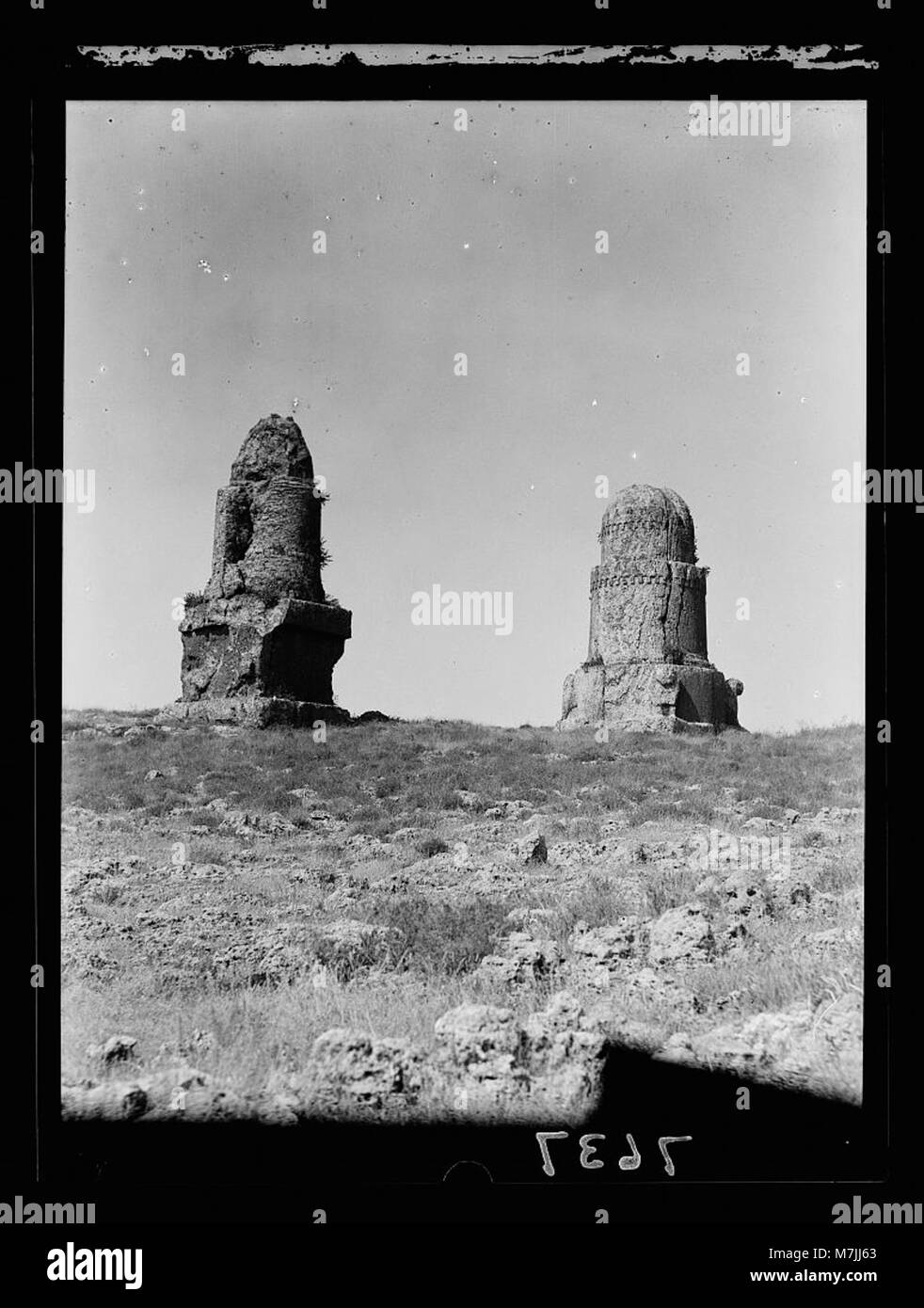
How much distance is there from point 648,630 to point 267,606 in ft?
18.1

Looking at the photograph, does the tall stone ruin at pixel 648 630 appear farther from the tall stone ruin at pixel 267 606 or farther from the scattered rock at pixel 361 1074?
the scattered rock at pixel 361 1074

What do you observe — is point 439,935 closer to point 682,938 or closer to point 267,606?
point 682,938

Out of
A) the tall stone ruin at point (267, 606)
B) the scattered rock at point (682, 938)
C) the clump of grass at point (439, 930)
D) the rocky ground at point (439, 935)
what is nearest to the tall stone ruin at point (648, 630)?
the tall stone ruin at point (267, 606)

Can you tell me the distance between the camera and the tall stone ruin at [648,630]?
1505cm

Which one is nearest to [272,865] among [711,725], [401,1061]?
[401,1061]

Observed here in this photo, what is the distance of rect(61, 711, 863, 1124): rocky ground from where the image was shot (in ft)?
15.4

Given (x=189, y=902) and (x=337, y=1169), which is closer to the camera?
(x=337, y=1169)

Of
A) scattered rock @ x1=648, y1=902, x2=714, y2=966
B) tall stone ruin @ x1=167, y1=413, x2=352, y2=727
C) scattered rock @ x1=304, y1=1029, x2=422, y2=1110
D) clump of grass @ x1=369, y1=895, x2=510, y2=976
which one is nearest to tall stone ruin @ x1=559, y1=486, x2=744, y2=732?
tall stone ruin @ x1=167, y1=413, x2=352, y2=727

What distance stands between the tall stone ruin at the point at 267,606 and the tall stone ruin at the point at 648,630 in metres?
3.99

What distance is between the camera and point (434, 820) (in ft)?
30.0

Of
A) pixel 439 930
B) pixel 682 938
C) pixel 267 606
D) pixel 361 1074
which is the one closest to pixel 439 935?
pixel 439 930

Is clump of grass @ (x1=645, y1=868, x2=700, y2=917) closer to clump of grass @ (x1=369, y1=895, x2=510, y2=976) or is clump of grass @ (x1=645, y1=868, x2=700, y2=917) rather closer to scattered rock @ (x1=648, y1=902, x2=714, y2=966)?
scattered rock @ (x1=648, y1=902, x2=714, y2=966)

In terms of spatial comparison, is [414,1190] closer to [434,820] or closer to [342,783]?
[434,820]
